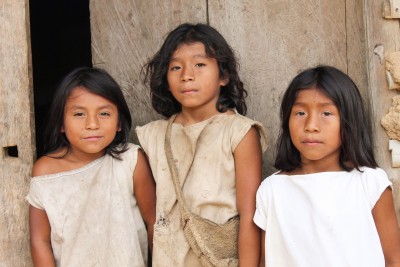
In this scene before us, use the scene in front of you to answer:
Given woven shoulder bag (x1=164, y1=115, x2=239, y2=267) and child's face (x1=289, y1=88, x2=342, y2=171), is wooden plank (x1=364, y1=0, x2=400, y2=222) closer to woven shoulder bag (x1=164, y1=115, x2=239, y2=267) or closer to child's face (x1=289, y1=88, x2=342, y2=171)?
child's face (x1=289, y1=88, x2=342, y2=171)

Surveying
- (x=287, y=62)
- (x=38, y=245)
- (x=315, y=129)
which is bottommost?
(x=38, y=245)

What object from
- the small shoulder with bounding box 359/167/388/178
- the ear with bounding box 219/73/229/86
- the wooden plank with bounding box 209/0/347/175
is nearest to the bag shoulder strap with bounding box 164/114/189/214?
the ear with bounding box 219/73/229/86

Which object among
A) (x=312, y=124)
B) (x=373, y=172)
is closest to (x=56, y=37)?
(x=312, y=124)

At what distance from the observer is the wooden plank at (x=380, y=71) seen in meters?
1.95

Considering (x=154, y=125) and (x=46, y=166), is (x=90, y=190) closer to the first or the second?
(x=46, y=166)

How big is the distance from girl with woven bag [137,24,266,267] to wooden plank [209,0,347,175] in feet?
0.61

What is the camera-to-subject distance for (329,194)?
1.84 metres

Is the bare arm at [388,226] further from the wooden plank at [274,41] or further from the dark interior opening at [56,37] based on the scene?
the dark interior opening at [56,37]

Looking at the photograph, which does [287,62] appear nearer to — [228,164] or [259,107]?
[259,107]

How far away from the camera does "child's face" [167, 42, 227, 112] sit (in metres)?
1.97

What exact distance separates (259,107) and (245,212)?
1.64ft

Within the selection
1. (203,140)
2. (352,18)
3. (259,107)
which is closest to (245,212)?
(203,140)

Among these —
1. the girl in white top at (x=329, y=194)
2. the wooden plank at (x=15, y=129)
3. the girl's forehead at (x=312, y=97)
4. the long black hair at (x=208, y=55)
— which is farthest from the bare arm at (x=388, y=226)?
the wooden plank at (x=15, y=129)

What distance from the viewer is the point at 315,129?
1826mm
